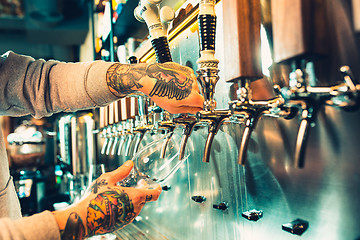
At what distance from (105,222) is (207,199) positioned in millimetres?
448

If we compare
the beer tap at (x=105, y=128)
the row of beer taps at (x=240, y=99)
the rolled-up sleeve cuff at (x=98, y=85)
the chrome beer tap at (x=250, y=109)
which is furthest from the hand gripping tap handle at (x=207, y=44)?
the beer tap at (x=105, y=128)

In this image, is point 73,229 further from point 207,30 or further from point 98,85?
point 207,30

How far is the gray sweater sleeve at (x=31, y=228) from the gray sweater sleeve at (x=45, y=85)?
396mm

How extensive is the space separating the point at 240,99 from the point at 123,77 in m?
0.39

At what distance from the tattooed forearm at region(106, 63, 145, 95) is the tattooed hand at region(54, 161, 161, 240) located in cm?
23

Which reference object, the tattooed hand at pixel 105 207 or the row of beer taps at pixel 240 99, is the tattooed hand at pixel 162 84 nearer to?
the row of beer taps at pixel 240 99

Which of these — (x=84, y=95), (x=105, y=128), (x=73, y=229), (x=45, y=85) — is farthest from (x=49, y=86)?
(x=105, y=128)

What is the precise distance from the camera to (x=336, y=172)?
23.7 inches

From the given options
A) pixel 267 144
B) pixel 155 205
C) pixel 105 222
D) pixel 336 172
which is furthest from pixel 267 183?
pixel 155 205

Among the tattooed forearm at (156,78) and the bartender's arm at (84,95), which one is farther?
the tattooed forearm at (156,78)

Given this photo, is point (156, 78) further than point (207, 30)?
Yes

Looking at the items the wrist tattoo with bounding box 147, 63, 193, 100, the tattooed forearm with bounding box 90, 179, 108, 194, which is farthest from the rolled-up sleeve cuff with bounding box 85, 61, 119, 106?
the tattooed forearm with bounding box 90, 179, 108, 194

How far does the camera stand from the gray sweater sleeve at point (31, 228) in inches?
23.1

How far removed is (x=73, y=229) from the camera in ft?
→ 2.26
